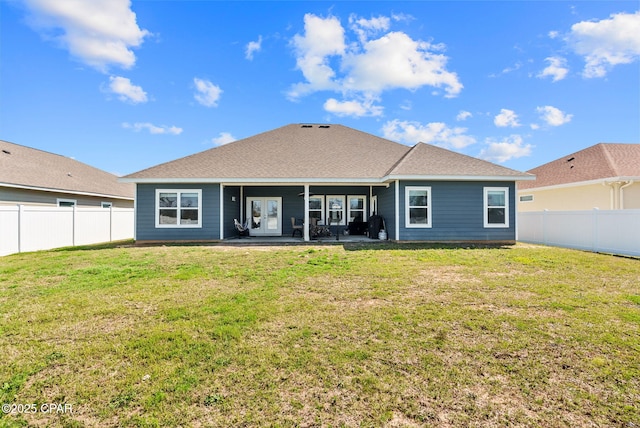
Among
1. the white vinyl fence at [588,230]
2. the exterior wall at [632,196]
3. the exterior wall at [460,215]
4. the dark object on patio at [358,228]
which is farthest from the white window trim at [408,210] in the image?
the exterior wall at [632,196]

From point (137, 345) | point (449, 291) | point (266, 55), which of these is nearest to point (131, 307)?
point (137, 345)

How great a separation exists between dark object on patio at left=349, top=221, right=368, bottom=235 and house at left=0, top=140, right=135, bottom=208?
10.6 metres

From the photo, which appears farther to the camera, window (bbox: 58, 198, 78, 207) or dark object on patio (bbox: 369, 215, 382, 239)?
window (bbox: 58, 198, 78, 207)

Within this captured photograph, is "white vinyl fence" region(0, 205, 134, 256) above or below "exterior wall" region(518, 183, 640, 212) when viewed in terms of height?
below

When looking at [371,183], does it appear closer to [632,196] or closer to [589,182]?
[589,182]

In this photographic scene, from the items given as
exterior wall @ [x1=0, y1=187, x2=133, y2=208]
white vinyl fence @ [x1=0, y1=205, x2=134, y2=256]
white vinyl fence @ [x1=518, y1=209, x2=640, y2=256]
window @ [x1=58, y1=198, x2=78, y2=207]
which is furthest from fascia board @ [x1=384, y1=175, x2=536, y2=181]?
window @ [x1=58, y1=198, x2=78, y2=207]

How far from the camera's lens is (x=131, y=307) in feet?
15.2

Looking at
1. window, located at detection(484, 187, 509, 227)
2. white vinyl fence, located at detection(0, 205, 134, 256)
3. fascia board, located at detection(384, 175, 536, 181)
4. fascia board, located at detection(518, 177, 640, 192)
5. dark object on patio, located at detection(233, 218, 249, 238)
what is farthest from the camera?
dark object on patio, located at detection(233, 218, 249, 238)

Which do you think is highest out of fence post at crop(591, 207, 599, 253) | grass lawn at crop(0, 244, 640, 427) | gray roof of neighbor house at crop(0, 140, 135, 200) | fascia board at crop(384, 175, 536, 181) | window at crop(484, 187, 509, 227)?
gray roof of neighbor house at crop(0, 140, 135, 200)

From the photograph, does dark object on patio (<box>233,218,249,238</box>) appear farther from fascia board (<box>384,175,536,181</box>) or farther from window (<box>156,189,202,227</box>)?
fascia board (<box>384,175,536,181</box>)

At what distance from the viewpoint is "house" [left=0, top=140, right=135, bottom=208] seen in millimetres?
13133

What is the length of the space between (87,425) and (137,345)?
4.03 feet

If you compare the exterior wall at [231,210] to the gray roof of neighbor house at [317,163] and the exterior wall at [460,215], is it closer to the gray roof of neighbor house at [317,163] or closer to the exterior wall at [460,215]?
the gray roof of neighbor house at [317,163]

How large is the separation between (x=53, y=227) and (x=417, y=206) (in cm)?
1446
